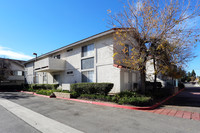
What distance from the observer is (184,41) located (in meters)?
7.76

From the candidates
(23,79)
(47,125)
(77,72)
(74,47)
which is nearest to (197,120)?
(47,125)

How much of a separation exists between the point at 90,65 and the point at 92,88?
4.35 metres

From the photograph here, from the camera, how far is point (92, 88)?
10.8m

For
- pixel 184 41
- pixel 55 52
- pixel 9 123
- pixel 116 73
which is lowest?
pixel 9 123

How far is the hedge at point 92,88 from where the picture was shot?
9932 mm

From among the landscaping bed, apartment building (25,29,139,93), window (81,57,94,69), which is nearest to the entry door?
apartment building (25,29,139,93)

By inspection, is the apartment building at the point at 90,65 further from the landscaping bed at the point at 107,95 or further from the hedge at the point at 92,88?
the hedge at the point at 92,88

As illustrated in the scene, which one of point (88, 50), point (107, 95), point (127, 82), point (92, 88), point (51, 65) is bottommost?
point (107, 95)

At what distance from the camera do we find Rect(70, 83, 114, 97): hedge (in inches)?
391

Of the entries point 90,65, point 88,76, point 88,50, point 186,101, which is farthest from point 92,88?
point 186,101

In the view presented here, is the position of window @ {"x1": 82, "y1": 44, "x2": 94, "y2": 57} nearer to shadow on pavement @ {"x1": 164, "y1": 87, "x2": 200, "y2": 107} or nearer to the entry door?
the entry door

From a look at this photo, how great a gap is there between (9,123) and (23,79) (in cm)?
3247

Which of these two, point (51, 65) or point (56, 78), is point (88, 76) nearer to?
point (51, 65)

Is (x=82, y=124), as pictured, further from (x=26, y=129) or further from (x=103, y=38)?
(x=103, y=38)
